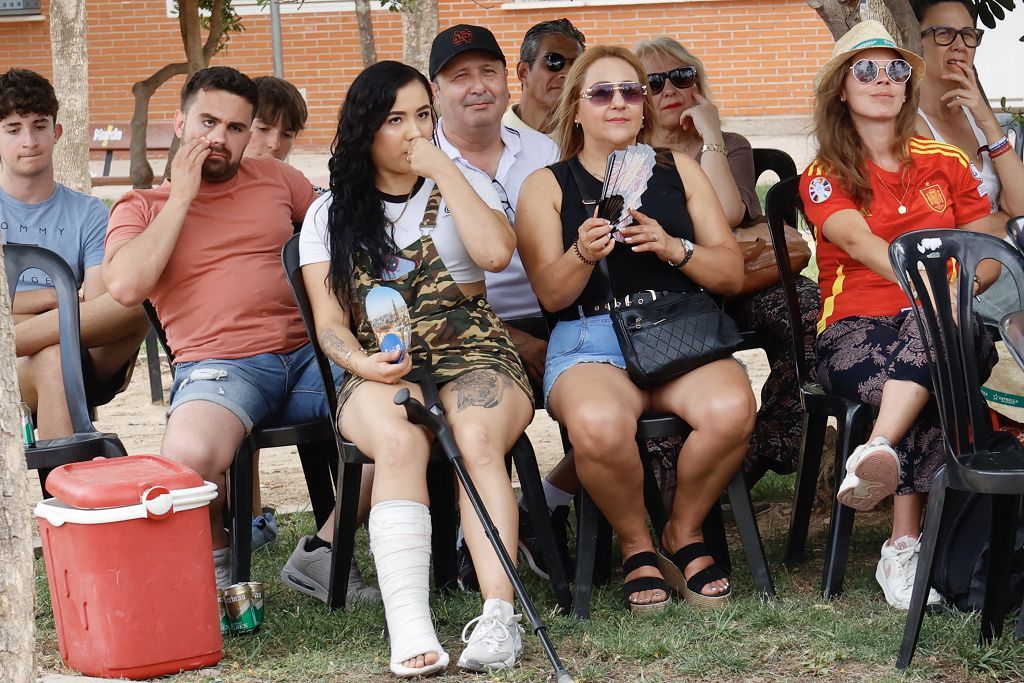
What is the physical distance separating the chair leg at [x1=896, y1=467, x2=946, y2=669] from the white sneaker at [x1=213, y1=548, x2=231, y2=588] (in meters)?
1.96

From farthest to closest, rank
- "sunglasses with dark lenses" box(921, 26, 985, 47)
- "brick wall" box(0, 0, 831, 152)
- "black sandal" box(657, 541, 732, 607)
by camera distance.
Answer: "brick wall" box(0, 0, 831, 152)
"sunglasses with dark lenses" box(921, 26, 985, 47)
"black sandal" box(657, 541, 732, 607)

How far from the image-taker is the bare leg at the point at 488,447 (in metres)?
3.47

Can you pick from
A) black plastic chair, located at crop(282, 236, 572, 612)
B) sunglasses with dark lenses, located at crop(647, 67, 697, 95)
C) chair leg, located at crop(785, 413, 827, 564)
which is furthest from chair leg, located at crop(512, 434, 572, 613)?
sunglasses with dark lenses, located at crop(647, 67, 697, 95)

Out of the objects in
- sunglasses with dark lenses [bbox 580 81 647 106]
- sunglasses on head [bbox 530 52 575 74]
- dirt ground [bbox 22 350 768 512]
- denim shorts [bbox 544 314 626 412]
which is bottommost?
dirt ground [bbox 22 350 768 512]

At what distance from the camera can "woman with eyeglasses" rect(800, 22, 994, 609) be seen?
3734 mm

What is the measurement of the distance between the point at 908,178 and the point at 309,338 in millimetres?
1934

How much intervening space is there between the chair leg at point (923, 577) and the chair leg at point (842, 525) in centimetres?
A: 61

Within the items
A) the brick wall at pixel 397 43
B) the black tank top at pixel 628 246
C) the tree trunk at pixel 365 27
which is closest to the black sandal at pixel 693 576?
the black tank top at pixel 628 246

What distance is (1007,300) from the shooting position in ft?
13.1

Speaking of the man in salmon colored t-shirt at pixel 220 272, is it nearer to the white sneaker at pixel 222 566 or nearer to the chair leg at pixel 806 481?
the white sneaker at pixel 222 566

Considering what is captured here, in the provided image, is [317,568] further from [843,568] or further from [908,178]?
[908,178]

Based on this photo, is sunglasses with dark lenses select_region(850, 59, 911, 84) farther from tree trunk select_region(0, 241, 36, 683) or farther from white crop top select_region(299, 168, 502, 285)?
tree trunk select_region(0, 241, 36, 683)

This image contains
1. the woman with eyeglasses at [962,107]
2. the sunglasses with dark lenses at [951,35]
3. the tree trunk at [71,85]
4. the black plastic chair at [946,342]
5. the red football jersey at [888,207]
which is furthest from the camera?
the tree trunk at [71,85]

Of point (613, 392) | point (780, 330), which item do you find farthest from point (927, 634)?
point (780, 330)
